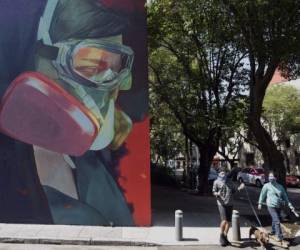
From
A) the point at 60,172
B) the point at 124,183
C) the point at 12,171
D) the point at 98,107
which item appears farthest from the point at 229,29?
the point at 12,171

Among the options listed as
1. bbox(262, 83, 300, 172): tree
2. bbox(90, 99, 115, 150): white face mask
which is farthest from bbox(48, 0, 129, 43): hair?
bbox(262, 83, 300, 172): tree

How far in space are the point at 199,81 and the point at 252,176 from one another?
72.8ft

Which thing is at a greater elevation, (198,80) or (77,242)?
(198,80)

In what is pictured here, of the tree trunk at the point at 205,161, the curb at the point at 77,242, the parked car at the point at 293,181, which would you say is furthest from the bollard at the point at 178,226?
the parked car at the point at 293,181

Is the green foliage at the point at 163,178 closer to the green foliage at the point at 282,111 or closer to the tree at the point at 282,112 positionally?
the tree at the point at 282,112

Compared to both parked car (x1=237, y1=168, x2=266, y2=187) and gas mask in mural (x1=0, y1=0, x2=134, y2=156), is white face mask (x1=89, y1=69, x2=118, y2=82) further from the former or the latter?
parked car (x1=237, y1=168, x2=266, y2=187)

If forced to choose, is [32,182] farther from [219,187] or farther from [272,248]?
[272,248]

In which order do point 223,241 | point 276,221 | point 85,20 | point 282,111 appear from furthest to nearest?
1. point 282,111
2. point 85,20
3. point 276,221
4. point 223,241

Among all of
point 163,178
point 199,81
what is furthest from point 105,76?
point 163,178

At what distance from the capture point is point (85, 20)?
15141 mm

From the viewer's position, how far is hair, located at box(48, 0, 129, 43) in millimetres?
15031

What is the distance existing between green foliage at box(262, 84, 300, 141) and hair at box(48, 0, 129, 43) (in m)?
33.6

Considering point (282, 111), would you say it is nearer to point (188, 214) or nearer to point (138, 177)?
point (188, 214)

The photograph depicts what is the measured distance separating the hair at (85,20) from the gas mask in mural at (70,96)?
0.18 meters
